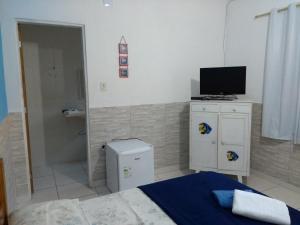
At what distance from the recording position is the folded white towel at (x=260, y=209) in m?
1.34

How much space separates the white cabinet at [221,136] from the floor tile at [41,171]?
2182 mm

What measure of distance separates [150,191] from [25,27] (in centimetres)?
324

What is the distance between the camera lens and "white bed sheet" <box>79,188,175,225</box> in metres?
1.39

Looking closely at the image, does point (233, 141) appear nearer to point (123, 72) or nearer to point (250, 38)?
point (250, 38)

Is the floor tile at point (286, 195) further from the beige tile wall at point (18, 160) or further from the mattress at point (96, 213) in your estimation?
the beige tile wall at point (18, 160)

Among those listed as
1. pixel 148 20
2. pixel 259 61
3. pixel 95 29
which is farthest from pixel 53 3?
pixel 259 61

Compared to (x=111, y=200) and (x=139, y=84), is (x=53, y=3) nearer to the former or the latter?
(x=139, y=84)

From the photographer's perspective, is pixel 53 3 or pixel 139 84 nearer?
pixel 53 3

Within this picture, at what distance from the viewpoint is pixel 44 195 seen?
2.89 m

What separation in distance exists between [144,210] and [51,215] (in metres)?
0.55

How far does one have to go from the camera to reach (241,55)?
3.48m

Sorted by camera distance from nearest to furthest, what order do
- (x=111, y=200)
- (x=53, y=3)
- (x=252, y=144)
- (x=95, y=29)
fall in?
(x=111, y=200), (x=53, y=3), (x=95, y=29), (x=252, y=144)

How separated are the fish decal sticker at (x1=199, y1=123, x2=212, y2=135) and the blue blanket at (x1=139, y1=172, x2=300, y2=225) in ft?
3.75

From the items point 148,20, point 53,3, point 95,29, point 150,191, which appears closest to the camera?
point 150,191
